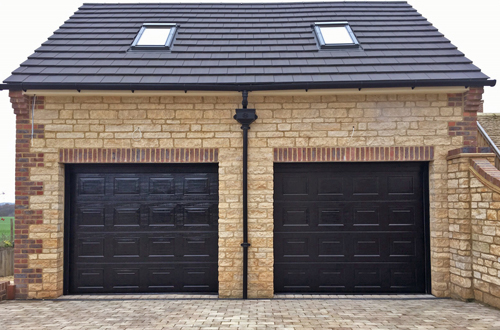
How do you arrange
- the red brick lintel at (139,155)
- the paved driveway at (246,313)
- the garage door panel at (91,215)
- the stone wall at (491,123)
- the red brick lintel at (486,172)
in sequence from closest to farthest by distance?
the paved driveway at (246,313)
the red brick lintel at (486,172)
the red brick lintel at (139,155)
the garage door panel at (91,215)
the stone wall at (491,123)

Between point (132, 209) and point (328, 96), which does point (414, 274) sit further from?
point (132, 209)

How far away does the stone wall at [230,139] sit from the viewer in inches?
245

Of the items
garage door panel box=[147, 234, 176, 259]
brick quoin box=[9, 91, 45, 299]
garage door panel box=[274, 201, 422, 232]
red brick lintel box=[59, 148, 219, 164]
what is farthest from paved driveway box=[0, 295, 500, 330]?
red brick lintel box=[59, 148, 219, 164]

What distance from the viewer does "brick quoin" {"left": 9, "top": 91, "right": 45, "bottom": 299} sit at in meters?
6.21

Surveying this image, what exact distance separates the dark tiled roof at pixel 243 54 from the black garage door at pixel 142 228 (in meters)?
1.62

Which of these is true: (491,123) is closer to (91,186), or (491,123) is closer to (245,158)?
(245,158)

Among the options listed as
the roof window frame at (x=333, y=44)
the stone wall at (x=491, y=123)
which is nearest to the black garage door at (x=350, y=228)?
the roof window frame at (x=333, y=44)

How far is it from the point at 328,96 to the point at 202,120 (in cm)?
223

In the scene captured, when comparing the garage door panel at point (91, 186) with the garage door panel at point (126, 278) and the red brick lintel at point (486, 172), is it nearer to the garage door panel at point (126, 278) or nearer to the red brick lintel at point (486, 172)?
the garage door panel at point (126, 278)

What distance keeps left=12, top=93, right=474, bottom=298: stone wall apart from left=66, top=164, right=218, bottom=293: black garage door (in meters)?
0.32

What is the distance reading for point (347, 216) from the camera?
6527mm

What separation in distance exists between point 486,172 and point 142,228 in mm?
5620

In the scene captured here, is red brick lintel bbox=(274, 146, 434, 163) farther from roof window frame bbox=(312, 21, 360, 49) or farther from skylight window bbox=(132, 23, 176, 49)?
skylight window bbox=(132, 23, 176, 49)

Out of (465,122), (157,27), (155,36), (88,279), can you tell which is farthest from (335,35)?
(88,279)
